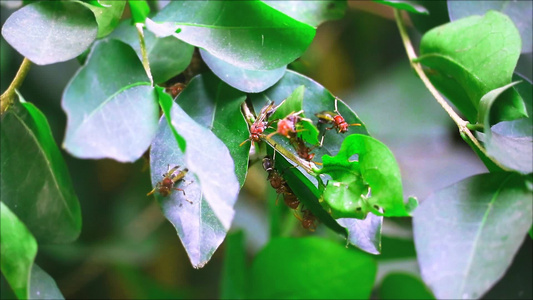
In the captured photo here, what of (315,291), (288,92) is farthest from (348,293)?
(288,92)

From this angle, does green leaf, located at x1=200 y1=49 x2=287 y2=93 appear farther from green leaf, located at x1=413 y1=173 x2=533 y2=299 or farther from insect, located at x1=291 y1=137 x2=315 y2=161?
green leaf, located at x1=413 y1=173 x2=533 y2=299

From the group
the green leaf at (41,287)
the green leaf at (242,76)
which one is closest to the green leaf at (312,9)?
the green leaf at (242,76)

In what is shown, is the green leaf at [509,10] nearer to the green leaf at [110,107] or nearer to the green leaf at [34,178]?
the green leaf at [110,107]

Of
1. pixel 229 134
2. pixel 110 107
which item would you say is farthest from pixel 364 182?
pixel 110 107

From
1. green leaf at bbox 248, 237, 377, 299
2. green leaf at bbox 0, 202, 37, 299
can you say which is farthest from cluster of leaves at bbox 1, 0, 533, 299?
green leaf at bbox 248, 237, 377, 299

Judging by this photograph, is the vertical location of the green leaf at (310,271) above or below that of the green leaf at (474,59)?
below

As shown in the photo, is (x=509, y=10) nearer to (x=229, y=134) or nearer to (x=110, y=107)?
(x=229, y=134)
